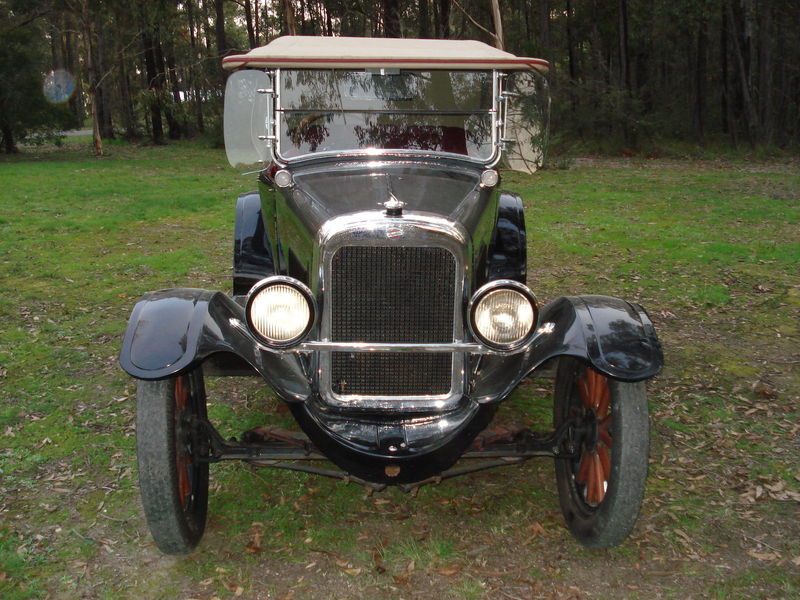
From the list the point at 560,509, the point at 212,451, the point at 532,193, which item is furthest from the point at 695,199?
the point at 212,451

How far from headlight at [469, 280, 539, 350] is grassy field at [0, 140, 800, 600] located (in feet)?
3.43

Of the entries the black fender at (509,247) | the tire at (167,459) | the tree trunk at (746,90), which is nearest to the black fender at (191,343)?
the tire at (167,459)

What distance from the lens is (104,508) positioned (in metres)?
3.73

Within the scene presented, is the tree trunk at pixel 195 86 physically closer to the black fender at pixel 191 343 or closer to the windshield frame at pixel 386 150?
the windshield frame at pixel 386 150

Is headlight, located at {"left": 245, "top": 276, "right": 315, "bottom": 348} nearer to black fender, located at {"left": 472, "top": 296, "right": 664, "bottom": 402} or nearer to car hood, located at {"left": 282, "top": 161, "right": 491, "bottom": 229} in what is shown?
car hood, located at {"left": 282, "top": 161, "right": 491, "bottom": 229}

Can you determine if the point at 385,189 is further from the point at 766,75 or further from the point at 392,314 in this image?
the point at 766,75

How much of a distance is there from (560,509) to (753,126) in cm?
2213

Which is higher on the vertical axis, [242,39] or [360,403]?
[242,39]

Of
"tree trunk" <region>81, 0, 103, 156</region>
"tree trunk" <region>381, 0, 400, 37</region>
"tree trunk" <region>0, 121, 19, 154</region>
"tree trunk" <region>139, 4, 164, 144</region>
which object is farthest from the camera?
"tree trunk" <region>139, 4, 164, 144</region>

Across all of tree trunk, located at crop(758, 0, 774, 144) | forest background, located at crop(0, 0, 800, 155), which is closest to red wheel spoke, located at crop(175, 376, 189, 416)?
forest background, located at crop(0, 0, 800, 155)

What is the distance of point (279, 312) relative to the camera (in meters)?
3.04

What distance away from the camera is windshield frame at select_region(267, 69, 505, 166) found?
4.06 metres

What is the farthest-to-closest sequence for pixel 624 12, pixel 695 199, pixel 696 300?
pixel 624 12
pixel 695 199
pixel 696 300

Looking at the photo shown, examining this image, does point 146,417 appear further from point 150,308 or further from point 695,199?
point 695,199
